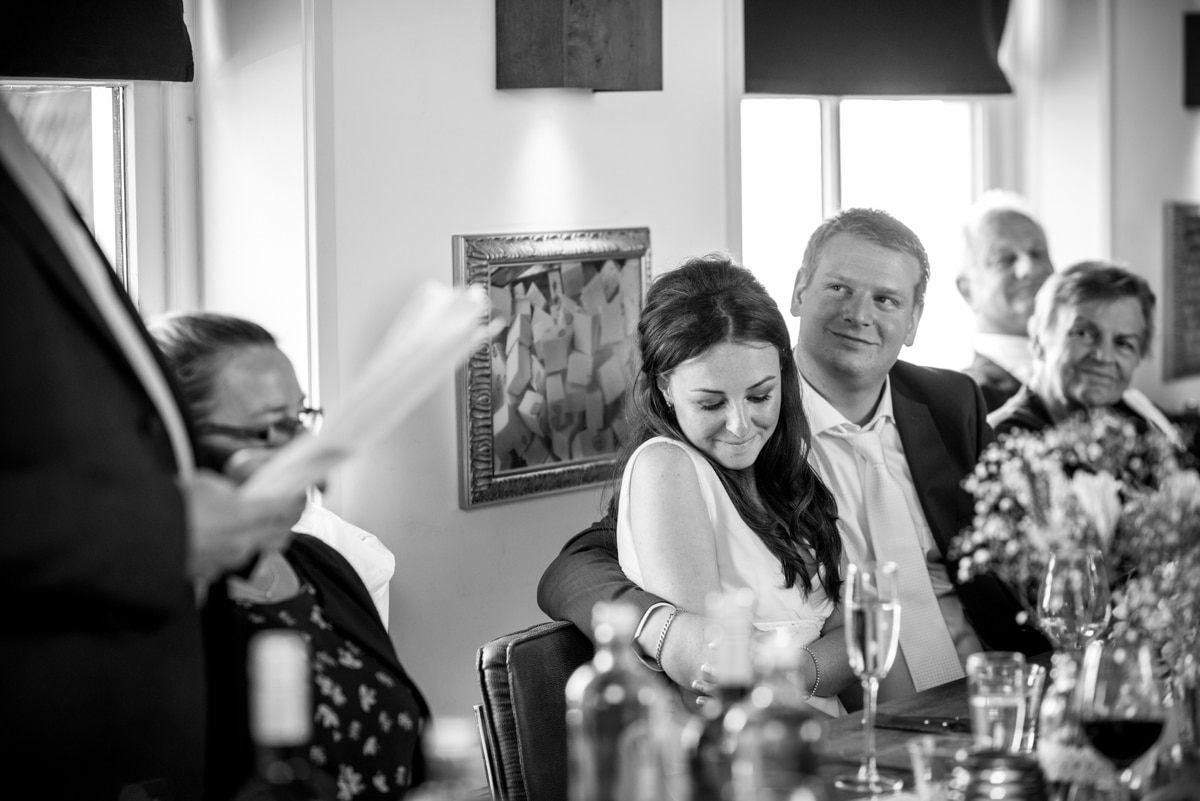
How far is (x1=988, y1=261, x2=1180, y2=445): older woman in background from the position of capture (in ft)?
12.6

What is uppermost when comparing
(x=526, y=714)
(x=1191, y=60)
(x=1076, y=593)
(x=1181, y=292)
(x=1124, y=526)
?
(x=1191, y=60)

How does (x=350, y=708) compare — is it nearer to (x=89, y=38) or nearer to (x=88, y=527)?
(x=88, y=527)

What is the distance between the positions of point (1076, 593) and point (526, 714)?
856 mm

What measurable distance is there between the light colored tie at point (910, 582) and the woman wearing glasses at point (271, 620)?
1.12m

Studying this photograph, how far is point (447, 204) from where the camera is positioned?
3.44 metres

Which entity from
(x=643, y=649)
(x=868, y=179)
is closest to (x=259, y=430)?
(x=643, y=649)

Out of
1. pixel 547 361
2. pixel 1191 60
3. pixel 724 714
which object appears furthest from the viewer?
pixel 1191 60

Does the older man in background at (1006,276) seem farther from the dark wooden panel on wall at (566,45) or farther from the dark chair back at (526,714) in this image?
the dark chair back at (526,714)

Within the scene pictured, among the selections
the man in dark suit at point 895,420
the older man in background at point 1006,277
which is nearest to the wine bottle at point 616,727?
the man in dark suit at point 895,420

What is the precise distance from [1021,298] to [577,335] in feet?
5.68

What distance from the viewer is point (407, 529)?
340cm

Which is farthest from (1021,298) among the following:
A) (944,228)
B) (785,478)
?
(785,478)

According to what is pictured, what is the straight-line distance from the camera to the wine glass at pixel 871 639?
1.93 metres

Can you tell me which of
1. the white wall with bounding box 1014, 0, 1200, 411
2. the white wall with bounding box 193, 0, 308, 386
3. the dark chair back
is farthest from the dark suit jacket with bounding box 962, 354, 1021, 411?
the dark chair back
